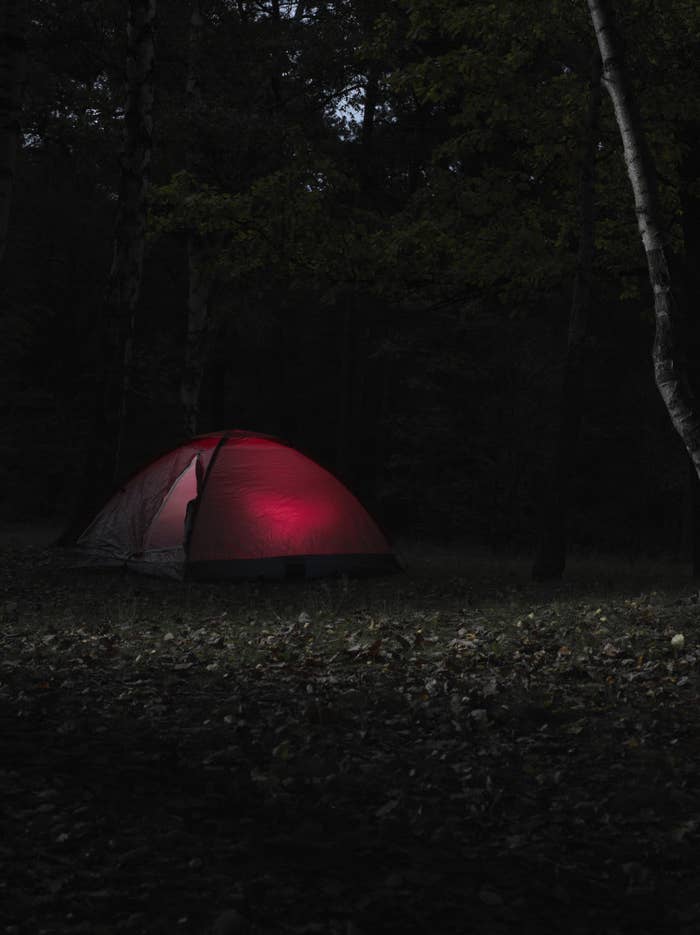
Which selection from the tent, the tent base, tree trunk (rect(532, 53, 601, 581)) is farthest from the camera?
the tent

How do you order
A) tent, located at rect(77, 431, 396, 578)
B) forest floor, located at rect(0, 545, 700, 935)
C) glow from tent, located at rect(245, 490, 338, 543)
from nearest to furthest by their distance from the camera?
forest floor, located at rect(0, 545, 700, 935) < tent, located at rect(77, 431, 396, 578) < glow from tent, located at rect(245, 490, 338, 543)

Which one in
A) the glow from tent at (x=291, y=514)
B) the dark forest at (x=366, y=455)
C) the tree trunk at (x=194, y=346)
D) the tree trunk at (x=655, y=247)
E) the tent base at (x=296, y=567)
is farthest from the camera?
the tree trunk at (x=194, y=346)

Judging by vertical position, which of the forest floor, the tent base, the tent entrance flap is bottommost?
the forest floor

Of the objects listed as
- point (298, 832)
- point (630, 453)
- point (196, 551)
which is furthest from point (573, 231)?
point (630, 453)

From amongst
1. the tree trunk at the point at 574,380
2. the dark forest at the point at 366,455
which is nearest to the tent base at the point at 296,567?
the dark forest at the point at 366,455

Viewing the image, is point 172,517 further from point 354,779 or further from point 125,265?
point 354,779

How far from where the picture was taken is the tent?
14234 millimetres

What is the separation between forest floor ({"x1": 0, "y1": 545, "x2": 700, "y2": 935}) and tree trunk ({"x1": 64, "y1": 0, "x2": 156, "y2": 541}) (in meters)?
7.06

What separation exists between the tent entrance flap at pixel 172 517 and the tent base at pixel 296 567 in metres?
0.71

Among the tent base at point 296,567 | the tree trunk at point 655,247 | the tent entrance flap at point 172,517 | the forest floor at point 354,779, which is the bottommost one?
the forest floor at point 354,779

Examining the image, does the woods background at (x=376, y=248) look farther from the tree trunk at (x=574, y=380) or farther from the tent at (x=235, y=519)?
the tent at (x=235, y=519)

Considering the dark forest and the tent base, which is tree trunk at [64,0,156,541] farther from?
the tent base

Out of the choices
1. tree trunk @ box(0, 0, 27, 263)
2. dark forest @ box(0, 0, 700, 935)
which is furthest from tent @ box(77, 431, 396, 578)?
tree trunk @ box(0, 0, 27, 263)

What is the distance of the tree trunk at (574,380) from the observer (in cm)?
1374
